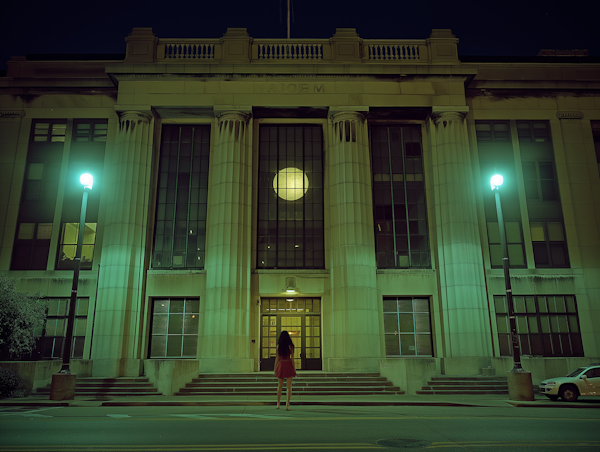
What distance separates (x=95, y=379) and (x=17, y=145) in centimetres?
1467

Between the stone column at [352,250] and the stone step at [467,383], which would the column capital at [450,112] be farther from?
the stone step at [467,383]

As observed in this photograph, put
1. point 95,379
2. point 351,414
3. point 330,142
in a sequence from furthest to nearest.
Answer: point 330,142 → point 95,379 → point 351,414

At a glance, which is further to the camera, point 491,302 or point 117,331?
point 491,302

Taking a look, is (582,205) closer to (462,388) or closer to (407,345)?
(407,345)

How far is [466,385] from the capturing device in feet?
68.9

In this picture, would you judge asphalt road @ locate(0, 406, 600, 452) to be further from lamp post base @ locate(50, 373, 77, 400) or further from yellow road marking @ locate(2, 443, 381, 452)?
lamp post base @ locate(50, 373, 77, 400)

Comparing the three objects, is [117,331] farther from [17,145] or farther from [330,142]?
[330,142]

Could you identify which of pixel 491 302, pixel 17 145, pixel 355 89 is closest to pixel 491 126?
pixel 355 89

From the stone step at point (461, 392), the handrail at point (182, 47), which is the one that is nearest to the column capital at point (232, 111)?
the handrail at point (182, 47)

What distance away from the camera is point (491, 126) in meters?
28.6

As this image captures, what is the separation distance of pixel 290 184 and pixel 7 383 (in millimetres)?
16378

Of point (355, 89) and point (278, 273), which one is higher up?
point (355, 89)

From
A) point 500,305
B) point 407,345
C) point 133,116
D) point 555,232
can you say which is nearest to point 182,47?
point 133,116

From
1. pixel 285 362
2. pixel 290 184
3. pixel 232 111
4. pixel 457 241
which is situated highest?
pixel 232 111
